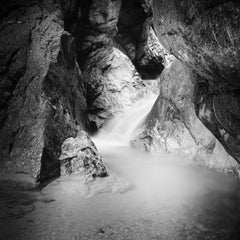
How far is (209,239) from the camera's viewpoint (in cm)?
385

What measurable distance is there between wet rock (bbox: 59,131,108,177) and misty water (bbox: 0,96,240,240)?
24 cm

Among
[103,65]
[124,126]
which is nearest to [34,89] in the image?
[124,126]

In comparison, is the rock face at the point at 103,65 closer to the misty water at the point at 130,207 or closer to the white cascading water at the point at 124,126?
the white cascading water at the point at 124,126

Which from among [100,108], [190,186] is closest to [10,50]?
[190,186]

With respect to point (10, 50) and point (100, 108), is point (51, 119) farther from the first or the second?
point (100, 108)

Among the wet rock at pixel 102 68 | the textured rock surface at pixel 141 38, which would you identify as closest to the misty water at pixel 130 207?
the wet rock at pixel 102 68

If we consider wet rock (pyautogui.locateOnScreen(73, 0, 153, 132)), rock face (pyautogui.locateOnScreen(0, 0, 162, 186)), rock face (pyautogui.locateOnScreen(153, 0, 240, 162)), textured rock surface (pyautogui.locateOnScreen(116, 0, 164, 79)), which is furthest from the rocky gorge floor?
textured rock surface (pyautogui.locateOnScreen(116, 0, 164, 79))

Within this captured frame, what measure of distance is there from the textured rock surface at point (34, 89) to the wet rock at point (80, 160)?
0.19 m

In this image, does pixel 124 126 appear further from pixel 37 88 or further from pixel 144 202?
pixel 144 202

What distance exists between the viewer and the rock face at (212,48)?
4211mm

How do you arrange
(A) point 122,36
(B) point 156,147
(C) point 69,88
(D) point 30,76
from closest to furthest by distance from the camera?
(D) point 30,76 → (C) point 69,88 → (B) point 156,147 → (A) point 122,36

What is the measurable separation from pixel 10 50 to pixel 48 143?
9.74 ft

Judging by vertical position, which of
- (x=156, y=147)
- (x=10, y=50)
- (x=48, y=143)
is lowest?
(x=156, y=147)

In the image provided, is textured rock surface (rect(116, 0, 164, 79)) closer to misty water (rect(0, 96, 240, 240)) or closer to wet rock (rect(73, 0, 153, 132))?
wet rock (rect(73, 0, 153, 132))
